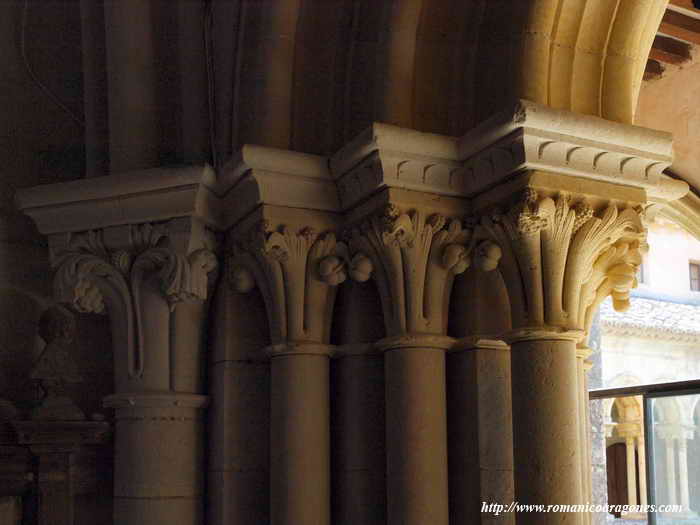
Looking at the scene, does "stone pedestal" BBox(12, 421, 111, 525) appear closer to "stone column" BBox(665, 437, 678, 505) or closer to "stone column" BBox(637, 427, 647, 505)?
"stone column" BBox(665, 437, 678, 505)

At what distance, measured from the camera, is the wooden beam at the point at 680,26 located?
146 inches

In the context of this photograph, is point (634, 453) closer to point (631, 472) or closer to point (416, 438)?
point (631, 472)

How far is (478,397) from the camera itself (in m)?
2.06

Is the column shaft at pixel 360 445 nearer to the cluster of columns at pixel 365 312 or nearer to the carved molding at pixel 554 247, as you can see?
the cluster of columns at pixel 365 312

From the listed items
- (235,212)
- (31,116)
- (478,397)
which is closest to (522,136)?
(478,397)

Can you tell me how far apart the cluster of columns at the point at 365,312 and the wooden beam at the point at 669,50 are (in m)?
1.86

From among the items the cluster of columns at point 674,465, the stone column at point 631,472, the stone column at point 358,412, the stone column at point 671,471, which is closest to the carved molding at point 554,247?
the stone column at point 358,412

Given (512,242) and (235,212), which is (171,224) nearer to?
(235,212)

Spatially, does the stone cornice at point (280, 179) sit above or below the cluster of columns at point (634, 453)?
above

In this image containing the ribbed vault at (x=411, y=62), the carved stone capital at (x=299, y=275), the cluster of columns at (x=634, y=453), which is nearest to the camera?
the ribbed vault at (x=411, y=62)

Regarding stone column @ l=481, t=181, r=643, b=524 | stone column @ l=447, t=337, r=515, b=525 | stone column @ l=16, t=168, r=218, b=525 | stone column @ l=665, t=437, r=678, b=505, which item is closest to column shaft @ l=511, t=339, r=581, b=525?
stone column @ l=481, t=181, r=643, b=524

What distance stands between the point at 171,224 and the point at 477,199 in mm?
705

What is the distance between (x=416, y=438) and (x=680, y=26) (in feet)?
→ 7.60

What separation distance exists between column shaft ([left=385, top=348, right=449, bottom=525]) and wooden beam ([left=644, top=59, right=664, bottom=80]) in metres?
2.35
